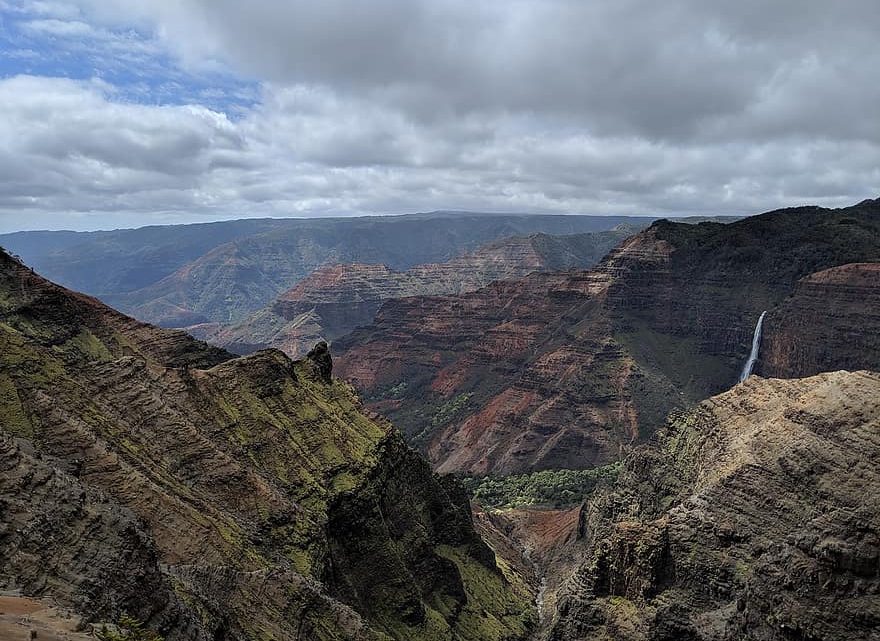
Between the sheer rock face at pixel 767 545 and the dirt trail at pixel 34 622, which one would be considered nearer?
the dirt trail at pixel 34 622

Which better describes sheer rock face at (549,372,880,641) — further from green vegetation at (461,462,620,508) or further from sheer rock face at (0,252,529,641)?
green vegetation at (461,462,620,508)

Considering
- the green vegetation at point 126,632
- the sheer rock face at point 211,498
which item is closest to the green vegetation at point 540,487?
the sheer rock face at point 211,498

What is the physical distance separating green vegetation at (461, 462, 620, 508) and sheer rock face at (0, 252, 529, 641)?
2336 inches

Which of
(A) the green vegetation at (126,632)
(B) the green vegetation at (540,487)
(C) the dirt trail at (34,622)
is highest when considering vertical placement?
(C) the dirt trail at (34,622)

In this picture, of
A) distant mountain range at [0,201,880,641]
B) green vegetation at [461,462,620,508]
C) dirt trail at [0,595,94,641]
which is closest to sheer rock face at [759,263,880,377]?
green vegetation at [461,462,620,508]

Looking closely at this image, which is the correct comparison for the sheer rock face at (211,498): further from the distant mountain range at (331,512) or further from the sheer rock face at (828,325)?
the sheer rock face at (828,325)

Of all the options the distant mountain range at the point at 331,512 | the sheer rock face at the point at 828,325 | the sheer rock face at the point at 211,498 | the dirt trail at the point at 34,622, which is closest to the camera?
the dirt trail at the point at 34,622

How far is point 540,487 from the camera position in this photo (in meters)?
170

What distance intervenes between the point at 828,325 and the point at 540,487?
8523cm

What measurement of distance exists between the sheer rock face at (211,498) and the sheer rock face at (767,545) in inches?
833

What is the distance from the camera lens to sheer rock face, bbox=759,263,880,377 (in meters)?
171

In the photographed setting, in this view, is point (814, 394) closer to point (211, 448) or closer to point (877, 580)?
point (877, 580)

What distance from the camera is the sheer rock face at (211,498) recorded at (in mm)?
33594

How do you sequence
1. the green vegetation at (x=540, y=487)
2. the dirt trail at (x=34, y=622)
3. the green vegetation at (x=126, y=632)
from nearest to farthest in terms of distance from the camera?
the dirt trail at (x=34, y=622) → the green vegetation at (x=126, y=632) → the green vegetation at (x=540, y=487)
